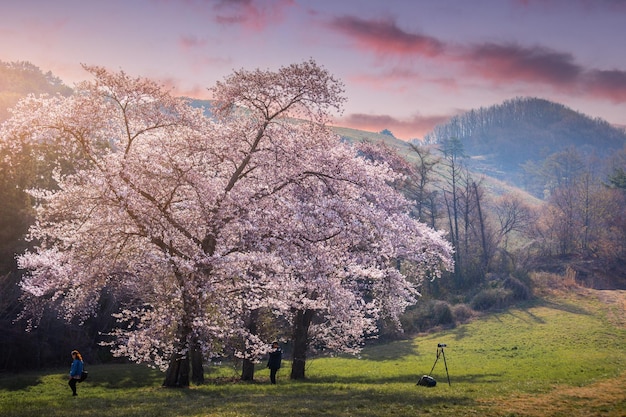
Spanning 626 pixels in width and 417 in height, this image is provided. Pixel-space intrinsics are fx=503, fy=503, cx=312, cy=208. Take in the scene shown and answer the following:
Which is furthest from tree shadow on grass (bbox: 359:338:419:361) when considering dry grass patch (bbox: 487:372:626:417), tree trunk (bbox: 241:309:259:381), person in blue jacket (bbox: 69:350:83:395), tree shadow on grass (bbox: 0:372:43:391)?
person in blue jacket (bbox: 69:350:83:395)

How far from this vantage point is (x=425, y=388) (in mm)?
25250

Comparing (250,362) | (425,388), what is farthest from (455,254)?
(425,388)

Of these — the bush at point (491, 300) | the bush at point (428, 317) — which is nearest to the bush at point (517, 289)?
the bush at point (491, 300)

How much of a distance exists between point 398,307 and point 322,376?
22.7 ft

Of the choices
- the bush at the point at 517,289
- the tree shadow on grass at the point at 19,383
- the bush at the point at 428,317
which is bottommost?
the tree shadow on grass at the point at 19,383

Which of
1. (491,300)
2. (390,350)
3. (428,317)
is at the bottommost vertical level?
(390,350)

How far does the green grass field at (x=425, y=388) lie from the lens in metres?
18.2

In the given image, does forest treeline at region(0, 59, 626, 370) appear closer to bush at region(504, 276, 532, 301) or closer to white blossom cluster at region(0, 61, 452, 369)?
bush at region(504, 276, 532, 301)

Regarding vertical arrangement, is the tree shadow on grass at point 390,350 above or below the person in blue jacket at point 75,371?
below

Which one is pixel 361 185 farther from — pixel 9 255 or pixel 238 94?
pixel 9 255

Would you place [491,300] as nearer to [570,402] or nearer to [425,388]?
[425,388]

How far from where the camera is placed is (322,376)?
33938 mm

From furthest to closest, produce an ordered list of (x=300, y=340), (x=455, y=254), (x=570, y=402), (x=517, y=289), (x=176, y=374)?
1. (x=455, y=254)
2. (x=517, y=289)
3. (x=300, y=340)
4. (x=176, y=374)
5. (x=570, y=402)

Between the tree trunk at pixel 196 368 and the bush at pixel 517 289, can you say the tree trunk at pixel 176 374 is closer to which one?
the tree trunk at pixel 196 368
